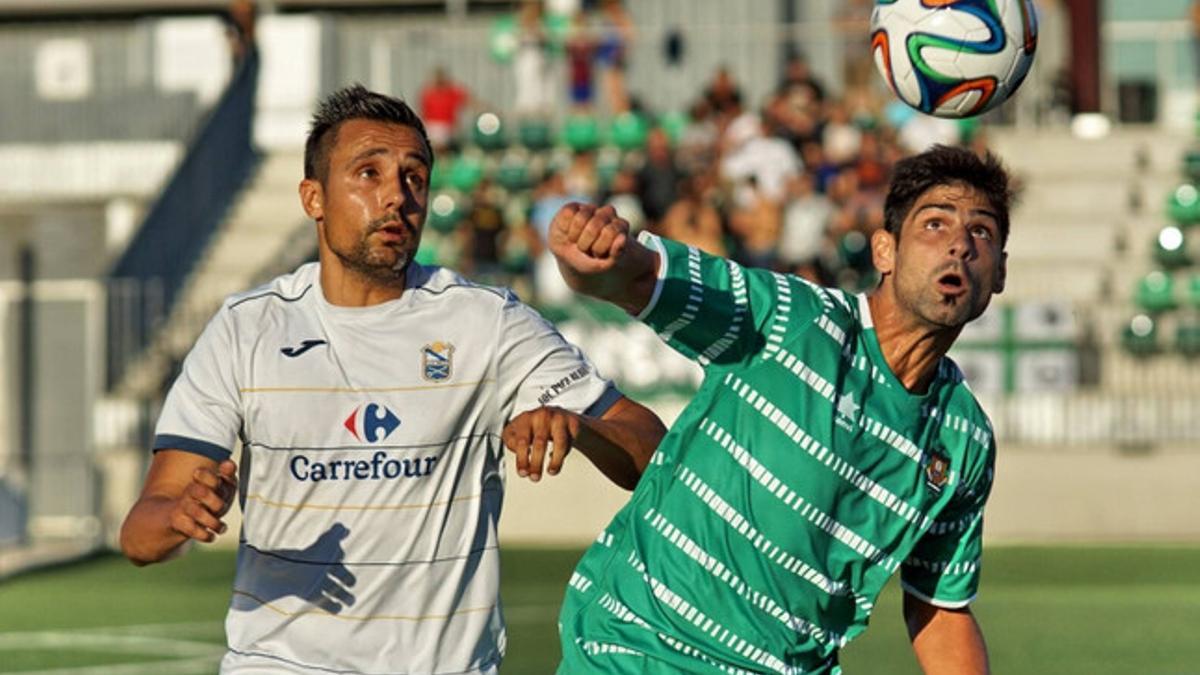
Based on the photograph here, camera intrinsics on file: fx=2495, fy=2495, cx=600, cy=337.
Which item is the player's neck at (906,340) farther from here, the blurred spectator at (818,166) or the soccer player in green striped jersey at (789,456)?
the blurred spectator at (818,166)

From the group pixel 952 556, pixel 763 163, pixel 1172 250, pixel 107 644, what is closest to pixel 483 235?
pixel 763 163

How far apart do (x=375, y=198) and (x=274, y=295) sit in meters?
0.39

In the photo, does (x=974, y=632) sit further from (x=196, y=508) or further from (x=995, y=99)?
(x=995, y=99)

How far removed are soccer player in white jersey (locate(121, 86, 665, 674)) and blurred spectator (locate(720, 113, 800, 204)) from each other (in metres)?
16.2

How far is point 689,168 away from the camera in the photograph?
76.3ft

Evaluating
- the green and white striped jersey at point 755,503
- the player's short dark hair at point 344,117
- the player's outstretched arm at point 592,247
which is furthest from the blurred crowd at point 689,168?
the player's outstretched arm at point 592,247

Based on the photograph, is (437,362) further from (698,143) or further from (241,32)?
(241,32)


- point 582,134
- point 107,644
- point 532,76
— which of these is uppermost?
point 532,76

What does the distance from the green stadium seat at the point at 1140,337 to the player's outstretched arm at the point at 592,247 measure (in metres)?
16.0

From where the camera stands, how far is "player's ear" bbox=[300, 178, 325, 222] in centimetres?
621

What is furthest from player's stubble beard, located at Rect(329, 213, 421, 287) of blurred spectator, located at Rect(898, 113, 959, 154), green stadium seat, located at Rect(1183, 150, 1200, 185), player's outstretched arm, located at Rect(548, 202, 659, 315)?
green stadium seat, located at Rect(1183, 150, 1200, 185)

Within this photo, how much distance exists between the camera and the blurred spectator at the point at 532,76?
→ 993 inches

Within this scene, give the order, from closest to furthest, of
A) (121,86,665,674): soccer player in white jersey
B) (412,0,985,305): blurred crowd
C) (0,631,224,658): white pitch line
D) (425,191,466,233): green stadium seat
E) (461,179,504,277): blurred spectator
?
(121,86,665,674): soccer player in white jersey, (0,631,224,658): white pitch line, (412,0,985,305): blurred crowd, (461,179,504,277): blurred spectator, (425,191,466,233): green stadium seat

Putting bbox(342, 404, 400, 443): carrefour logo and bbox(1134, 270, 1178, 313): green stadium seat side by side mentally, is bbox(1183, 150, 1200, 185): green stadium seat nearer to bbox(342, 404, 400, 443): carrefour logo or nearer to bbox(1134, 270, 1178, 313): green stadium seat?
bbox(1134, 270, 1178, 313): green stadium seat
